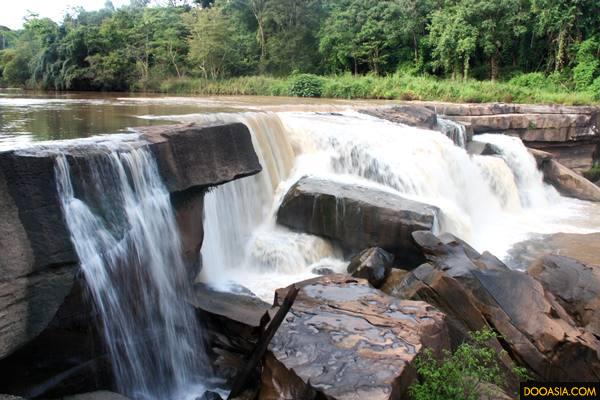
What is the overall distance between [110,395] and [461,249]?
16.0 feet

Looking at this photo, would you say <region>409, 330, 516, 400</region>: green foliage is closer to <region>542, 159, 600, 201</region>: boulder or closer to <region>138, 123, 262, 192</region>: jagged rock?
<region>138, 123, 262, 192</region>: jagged rock

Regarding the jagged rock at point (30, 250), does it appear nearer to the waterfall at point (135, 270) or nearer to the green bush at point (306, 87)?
the waterfall at point (135, 270)

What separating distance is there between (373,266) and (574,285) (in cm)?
268

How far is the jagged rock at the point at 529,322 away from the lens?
530 centimetres

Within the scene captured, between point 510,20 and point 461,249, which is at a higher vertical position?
point 510,20

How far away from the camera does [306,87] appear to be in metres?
26.8

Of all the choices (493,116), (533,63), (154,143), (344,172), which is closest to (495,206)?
(344,172)

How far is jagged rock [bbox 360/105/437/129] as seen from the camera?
14.1 meters

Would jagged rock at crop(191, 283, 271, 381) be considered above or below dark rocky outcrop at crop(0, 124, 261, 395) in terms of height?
below

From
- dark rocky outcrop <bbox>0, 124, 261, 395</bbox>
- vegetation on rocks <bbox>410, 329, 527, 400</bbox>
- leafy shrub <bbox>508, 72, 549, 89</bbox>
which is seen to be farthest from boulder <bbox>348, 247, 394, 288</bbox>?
leafy shrub <bbox>508, 72, 549, 89</bbox>

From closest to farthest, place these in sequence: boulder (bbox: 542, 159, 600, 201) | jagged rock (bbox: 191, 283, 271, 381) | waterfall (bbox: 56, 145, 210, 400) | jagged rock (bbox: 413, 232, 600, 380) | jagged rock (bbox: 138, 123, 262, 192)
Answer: waterfall (bbox: 56, 145, 210, 400)
jagged rock (bbox: 413, 232, 600, 380)
jagged rock (bbox: 191, 283, 271, 381)
jagged rock (bbox: 138, 123, 262, 192)
boulder (bbox: 542, 159, 600, 201)

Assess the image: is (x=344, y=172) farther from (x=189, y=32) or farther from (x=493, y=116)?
(x=189, y=32)

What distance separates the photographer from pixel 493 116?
1644cm

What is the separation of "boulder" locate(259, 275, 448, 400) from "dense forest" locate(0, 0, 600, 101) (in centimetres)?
2201
